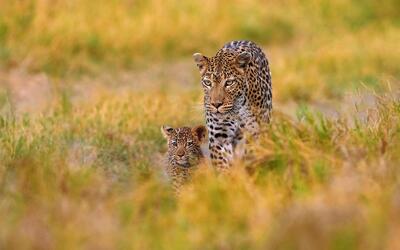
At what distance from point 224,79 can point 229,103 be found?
0.18 m

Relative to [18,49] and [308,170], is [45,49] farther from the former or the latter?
[308,170]

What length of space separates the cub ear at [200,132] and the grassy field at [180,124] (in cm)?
48

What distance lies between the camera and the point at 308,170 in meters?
7.42

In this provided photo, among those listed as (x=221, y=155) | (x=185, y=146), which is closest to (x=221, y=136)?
(x=221, y=155)

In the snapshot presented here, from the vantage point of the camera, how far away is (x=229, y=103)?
27.6 feet

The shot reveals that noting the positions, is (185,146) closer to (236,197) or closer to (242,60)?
(242,60)

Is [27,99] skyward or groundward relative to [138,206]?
skyward

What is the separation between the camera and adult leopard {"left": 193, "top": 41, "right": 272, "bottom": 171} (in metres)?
8.41

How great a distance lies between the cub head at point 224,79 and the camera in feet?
27.6

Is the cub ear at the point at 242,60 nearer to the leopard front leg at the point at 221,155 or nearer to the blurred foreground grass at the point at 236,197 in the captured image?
the blurred foreground grass at the point at 236,197

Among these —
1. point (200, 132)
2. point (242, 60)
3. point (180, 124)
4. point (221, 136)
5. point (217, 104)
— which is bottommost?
point (221, 136)

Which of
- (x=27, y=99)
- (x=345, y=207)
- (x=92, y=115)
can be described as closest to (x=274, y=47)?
(x=27, y=99)

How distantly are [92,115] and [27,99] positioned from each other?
1711mm

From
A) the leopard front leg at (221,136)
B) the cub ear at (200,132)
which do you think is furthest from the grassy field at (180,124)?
the cub ear at (200,132)
